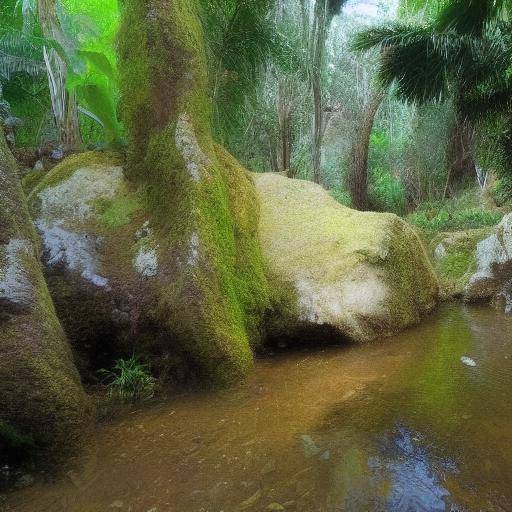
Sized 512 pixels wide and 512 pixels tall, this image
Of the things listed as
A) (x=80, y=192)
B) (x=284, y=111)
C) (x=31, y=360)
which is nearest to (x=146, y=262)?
(x=80, y=192)

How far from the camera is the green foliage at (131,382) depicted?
336cm

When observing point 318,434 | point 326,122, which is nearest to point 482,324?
point 318,434

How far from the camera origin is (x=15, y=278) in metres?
2.80

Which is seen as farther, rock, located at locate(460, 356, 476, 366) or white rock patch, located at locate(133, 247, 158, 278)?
white rock patch, located at locate(133, 247, 158, 278)

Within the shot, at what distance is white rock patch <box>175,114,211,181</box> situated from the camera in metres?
4.23

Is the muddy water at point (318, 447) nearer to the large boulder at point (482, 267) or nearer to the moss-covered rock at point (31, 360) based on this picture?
the moss-covered rock at point (31, 360)

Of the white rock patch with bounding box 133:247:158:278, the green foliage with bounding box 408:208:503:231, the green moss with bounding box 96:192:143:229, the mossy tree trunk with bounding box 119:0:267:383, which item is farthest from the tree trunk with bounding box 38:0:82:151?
the green foliage with bounding box 408:208:503:231

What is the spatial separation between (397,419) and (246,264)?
2.16 meters

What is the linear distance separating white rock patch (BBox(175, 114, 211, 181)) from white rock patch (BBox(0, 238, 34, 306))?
1678 mm

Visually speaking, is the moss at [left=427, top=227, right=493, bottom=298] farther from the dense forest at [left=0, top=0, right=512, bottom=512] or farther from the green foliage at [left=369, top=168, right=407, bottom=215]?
the green foliage at [left=369, top=168, right=407, bottom=215]

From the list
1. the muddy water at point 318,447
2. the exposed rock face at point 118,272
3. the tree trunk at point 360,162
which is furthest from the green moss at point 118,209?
the tree trunk at point 360,162

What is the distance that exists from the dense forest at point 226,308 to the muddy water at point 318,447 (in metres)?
0.01

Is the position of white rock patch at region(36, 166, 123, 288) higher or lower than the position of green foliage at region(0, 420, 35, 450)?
higher

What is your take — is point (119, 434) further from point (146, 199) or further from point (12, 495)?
point (146, 199)
